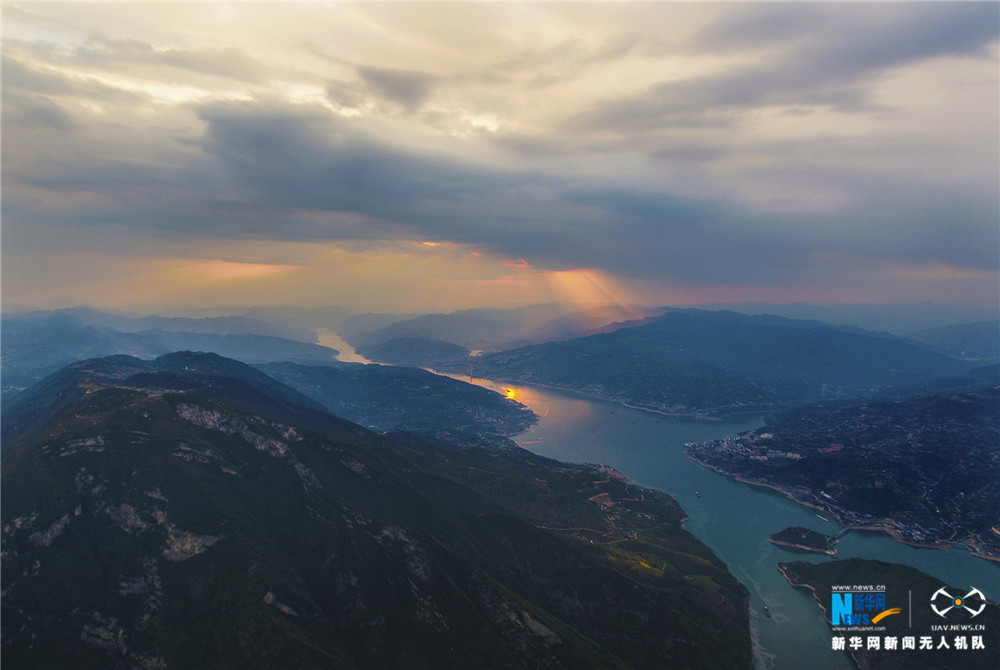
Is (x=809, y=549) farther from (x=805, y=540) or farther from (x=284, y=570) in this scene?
(x=284, y=570)

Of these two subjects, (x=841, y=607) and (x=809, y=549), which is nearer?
(x=841, y=607)

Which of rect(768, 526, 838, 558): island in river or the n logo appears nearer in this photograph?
the n logo

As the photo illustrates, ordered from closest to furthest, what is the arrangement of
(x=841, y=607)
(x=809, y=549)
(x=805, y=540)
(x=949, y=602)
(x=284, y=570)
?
(x=284, y=570) → (x=949, y=602) → (x=841, y=607) → (x=809, y=549) → (x=805, y=540)

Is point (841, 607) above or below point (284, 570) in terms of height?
below

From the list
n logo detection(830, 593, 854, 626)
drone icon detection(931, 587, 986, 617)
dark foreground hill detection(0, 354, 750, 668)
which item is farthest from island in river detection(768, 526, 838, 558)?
drone icon detection(931, 587, 986, 617)

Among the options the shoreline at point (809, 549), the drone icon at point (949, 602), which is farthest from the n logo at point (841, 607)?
the shoreline at point (809, 549)

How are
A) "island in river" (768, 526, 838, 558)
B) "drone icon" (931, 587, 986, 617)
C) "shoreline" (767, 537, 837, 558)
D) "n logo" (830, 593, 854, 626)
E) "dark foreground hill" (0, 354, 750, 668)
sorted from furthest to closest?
"island in river" (768, 526, 838, 558) → "shoreline" (767, 537, 837, 558) → "n logo" (830, 593, 854, 626) → "drone icon" (931, 587, 986, 617) → "dark foreground hill" (0, 354, 750, 668)

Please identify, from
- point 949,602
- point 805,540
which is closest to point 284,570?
point 949,602

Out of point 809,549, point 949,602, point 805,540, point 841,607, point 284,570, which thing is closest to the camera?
point 284,570

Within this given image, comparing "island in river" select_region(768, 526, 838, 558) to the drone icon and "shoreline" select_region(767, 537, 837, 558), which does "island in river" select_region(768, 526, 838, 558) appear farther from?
the drone icon
